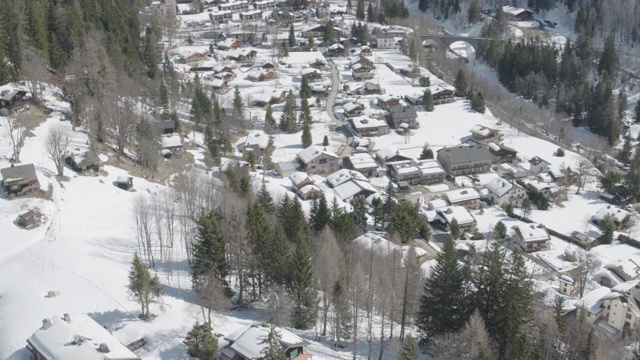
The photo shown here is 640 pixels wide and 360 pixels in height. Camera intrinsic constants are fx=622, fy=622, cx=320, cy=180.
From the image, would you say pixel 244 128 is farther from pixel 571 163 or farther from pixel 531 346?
pixel 531 346

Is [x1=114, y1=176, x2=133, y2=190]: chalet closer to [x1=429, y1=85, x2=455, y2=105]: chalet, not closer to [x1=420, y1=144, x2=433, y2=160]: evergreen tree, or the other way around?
[x1=420, y1=144, x2=433, y2=160]: evergreen tree

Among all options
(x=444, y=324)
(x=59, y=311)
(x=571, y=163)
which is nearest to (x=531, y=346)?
(x=444, y=324)

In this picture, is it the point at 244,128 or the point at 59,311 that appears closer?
the point at 59,311

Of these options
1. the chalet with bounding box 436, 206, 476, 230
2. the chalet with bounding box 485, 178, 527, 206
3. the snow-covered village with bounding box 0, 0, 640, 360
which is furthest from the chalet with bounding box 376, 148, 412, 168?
the chalet with bounding box 436, 206, 476, 230

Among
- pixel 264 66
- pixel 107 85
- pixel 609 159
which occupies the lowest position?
pixel 609 159

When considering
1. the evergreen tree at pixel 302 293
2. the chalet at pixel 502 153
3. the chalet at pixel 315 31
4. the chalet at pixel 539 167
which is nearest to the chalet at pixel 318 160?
the chalet at pixel 502 153

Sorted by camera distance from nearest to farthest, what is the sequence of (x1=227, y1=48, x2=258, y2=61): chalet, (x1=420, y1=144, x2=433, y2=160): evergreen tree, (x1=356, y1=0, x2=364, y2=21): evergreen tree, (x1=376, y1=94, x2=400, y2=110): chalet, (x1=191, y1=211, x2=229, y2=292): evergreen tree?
(x1=191, y1=211, x2=229, y2=292): evergreen tree → (x1=420, y1=144, x2=433, y2=160): evergreen tree → (x1=376, y1=94, x2=400, y2=110): chalet → (x1=227, y1=48, x2=258, y2=61): chalet → (x1=356, y1=0, x2=364, y2=21): evergreen tree
